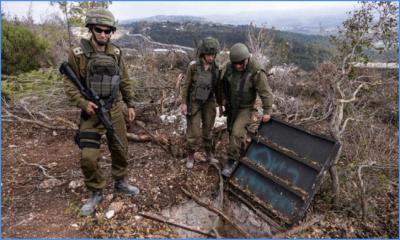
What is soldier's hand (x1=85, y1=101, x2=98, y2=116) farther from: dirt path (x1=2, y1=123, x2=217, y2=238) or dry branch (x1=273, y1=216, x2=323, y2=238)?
dry branch (x1=273, y1=216, x2=323, y2=238)

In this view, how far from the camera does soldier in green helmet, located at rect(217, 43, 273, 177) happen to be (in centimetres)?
351

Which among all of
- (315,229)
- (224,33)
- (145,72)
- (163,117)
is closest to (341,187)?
(315,229)

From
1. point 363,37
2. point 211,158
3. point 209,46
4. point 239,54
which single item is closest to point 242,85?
point 239,54

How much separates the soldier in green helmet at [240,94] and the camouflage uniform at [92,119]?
1.21 m

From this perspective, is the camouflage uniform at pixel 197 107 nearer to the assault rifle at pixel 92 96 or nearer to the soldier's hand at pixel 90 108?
the assault rifle at pixel 92 96

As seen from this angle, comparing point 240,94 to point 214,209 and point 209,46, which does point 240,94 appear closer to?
point 209,46

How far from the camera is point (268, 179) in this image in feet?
11.1

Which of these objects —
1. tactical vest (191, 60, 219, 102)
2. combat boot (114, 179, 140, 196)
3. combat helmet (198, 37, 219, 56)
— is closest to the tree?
tactical vest (191, 60, 219, 102)

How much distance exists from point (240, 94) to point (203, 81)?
1.53 ft

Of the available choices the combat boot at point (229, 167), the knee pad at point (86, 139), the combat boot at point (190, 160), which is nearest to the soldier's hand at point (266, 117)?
the combat boot at point (229, 167)

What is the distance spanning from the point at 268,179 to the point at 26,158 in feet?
10.9

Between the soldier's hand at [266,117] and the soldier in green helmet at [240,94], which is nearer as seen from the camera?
the soldier in green helmet at [240,94]

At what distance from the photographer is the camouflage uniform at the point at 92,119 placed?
9.27ft

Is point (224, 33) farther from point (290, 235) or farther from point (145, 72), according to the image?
point (290, 235)
